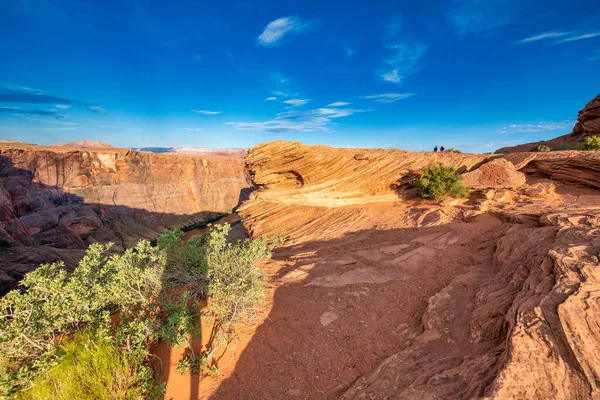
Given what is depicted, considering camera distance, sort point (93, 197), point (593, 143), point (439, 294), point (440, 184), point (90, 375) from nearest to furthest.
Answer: point (90, 375) < point (439, 294) < point (440, 184) < point (593, 143) < point (93, 197)

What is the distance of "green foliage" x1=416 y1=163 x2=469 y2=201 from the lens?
37.4ft

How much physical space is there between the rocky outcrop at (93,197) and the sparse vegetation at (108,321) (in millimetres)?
21087

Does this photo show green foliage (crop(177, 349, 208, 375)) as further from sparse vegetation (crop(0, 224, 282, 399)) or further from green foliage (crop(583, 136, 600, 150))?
green foliage (crop(583, 136, 600, 150))

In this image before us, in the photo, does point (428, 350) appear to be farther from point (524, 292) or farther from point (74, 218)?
point (74, 218)

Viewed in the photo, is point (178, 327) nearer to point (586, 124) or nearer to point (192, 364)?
point (192, 364)

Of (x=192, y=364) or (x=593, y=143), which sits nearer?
(x=192, y=364)

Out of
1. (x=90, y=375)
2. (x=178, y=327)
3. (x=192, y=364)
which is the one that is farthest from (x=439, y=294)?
(x=90, y=375)

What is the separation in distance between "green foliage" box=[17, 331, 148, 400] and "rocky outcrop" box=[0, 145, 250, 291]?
2186 centimetres

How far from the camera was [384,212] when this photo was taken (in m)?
12.0

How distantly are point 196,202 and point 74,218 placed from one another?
2341cm

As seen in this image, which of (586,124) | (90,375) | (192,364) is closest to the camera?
(90,375)

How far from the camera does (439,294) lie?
17.7 feet

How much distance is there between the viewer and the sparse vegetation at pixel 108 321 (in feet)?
12.3

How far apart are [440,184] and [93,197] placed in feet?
175
